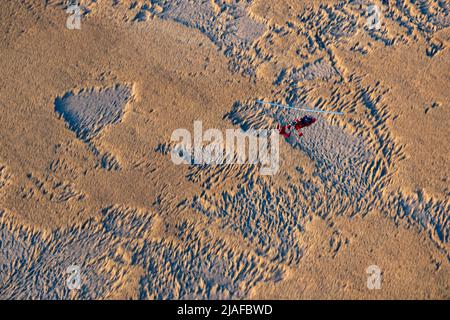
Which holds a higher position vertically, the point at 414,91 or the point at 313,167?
the point at 414,91

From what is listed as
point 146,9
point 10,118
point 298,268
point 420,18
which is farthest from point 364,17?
point 10,118

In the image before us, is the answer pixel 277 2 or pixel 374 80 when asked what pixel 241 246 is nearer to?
pixel 374 80

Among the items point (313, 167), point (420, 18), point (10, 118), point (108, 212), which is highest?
point (420, 18)

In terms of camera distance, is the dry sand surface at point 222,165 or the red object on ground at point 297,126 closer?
the dry sand surface at point 222,165

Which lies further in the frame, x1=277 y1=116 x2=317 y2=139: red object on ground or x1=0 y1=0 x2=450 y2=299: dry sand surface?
x1=277 y1=116 x2=317 y2=139: red object on ground

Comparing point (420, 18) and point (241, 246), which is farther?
point (420, 18)

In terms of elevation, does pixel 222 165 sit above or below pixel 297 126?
below
